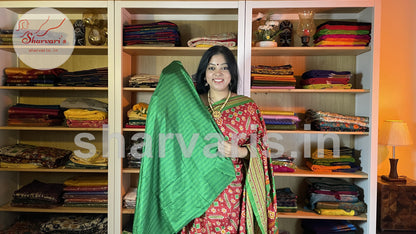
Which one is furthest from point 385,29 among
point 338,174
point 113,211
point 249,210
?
point 113,211

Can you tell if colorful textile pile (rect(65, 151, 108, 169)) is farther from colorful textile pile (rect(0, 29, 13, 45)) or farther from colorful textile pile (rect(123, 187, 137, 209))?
colorful textile pile (rect(0, 29, 13, 45))

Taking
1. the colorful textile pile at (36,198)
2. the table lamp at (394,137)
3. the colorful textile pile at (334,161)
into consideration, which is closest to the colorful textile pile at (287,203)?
the colorful textile pile at (334,161)

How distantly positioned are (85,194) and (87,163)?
25 centimetres

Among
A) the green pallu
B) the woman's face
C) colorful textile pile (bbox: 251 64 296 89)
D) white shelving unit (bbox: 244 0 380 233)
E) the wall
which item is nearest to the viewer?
the green pallu

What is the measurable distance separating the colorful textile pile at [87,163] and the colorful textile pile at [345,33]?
1919 millimetres

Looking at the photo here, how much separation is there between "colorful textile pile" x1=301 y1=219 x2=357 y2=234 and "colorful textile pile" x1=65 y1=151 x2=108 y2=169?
1.70m

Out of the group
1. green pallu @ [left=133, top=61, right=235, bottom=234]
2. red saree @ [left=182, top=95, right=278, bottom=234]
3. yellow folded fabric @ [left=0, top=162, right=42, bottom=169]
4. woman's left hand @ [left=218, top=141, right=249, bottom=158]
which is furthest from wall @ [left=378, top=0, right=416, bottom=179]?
yellow folded fabric @ [left=0, top=162, right=42, bottom=169]

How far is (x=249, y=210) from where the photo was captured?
67.6 inches

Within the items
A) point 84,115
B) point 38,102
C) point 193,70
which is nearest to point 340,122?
point 193,70

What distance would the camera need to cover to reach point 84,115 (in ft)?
8.91

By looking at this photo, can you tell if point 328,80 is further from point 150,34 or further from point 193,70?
point 150,34

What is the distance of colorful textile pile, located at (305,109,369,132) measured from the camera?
2568 millimetres

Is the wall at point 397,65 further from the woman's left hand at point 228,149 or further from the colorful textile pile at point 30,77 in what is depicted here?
the colorful textile pile at point 30,77

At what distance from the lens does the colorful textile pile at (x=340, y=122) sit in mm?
2568
